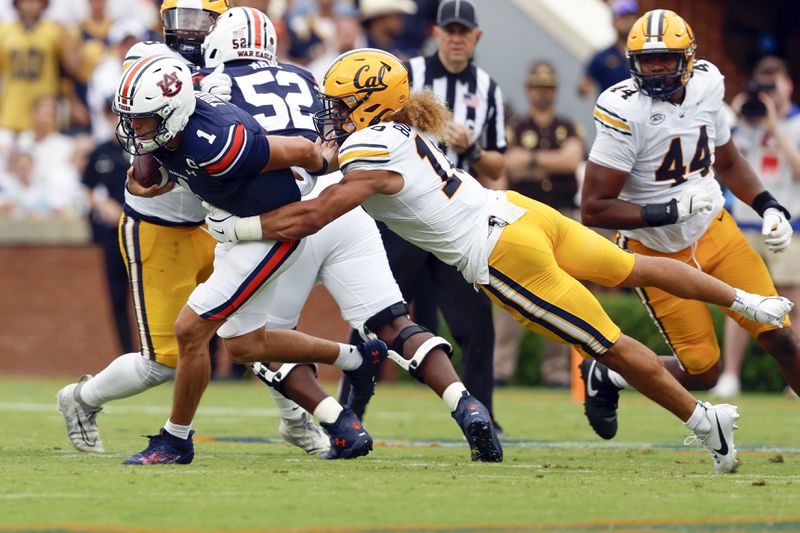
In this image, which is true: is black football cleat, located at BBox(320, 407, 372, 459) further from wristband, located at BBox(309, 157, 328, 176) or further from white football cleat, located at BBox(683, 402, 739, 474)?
white football cleat, located at BBox(683, 402, 739, 474)

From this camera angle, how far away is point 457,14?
326 inches

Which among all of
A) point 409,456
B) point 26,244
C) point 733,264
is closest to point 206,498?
point 409,456

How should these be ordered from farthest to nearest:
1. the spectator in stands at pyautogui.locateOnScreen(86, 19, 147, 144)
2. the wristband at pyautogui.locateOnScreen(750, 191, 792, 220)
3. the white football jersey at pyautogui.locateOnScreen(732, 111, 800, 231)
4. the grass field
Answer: the spectator in stands at pyautogui.locateOnScreen(86, 19, 147, 144) < the white football jersey at pyautogui.locateOnScreen(732, 111, 800, 231) < the wristband at pyautogui.locateOnScreen(750, 191, 792, 220) < the grass field

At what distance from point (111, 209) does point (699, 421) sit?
788 cm

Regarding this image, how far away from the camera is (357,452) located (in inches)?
259

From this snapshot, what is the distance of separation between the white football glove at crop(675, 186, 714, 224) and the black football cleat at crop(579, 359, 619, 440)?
1042 millimetres

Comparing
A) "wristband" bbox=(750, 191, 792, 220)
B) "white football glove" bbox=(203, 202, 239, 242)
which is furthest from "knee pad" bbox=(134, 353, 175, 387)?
"wristband" bbox=(750, 191, 792, 220)

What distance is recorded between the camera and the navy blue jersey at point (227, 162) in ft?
19.1

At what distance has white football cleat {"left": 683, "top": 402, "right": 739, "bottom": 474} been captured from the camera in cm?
598

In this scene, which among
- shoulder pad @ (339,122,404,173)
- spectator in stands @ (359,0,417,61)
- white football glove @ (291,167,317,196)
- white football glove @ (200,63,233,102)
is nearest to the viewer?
shoulder pad @ (339,122,404,173)

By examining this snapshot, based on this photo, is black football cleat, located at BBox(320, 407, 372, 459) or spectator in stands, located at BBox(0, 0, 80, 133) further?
spectator in stands, located at BBox(0, 0, 80, 133)

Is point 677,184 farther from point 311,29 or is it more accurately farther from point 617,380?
point 311,29

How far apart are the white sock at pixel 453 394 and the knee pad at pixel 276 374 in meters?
0.77

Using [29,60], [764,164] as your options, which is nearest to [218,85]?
[764,164]
